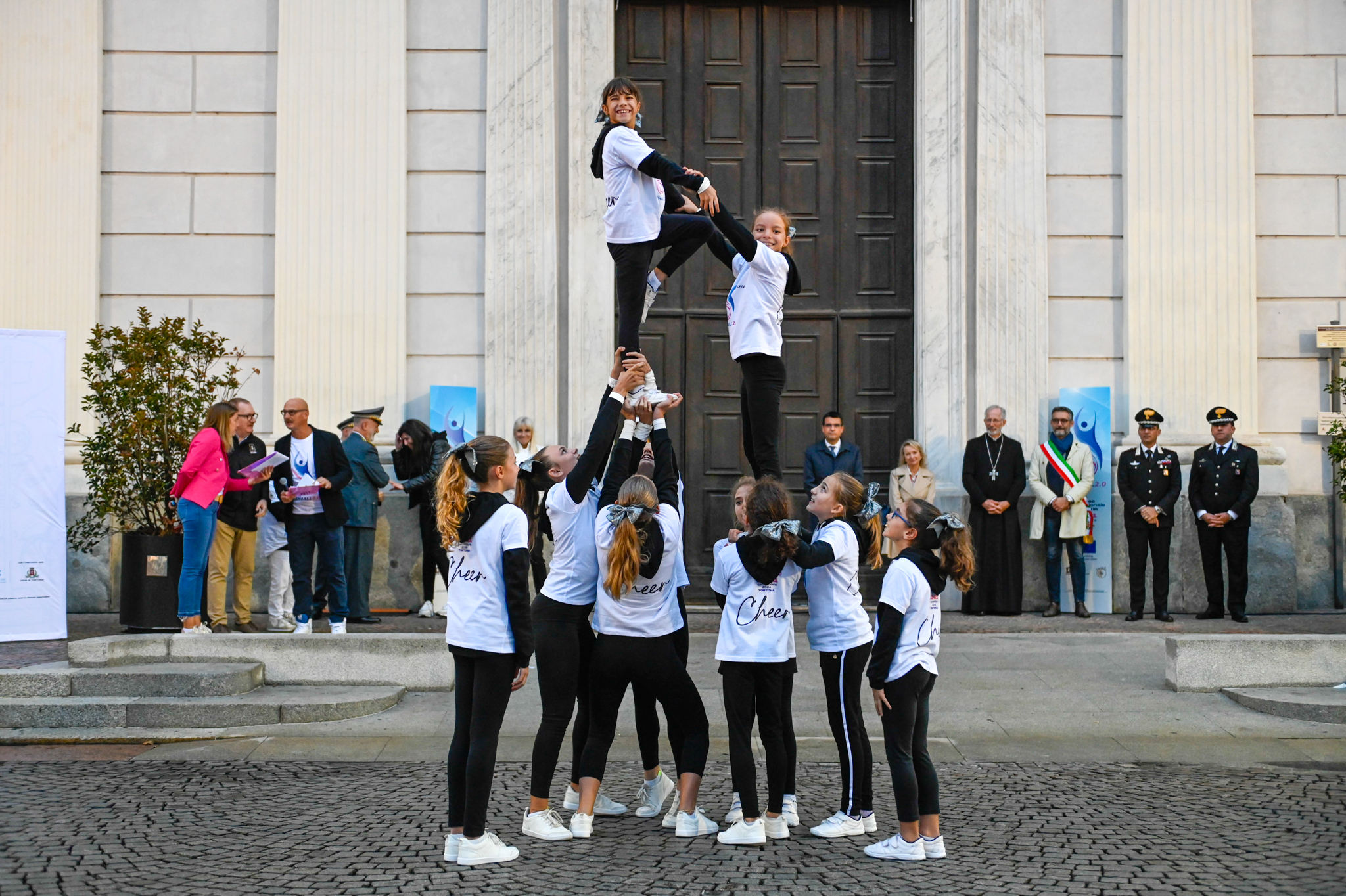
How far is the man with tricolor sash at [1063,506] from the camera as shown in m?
12.8

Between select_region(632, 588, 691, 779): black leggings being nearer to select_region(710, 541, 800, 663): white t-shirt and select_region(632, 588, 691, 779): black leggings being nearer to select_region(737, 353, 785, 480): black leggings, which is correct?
select_region(710, 541, 800, 663): white t-shirt

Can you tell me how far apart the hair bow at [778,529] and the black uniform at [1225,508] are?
312 inches

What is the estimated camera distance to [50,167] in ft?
Result: 44.2

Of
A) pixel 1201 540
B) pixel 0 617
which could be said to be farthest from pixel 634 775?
pixel 1201 540

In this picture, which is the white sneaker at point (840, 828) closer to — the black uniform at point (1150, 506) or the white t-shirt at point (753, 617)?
the white t-shirt at point (753, 617)

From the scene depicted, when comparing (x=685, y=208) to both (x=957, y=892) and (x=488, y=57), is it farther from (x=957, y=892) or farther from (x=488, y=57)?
(x=488, y=57)

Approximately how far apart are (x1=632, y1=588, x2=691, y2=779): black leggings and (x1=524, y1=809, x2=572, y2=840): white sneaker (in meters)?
0.60

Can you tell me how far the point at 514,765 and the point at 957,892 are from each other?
3239 millimetres

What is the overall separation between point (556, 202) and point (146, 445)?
15.8 feet

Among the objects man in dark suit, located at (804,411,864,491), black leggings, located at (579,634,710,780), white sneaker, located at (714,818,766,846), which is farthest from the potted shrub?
white sneaker, located at (714,818,766,846)

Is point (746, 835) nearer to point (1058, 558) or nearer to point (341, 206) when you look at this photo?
point (1058, 558)

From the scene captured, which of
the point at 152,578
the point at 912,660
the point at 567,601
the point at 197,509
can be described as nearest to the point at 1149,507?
the point at 912,660

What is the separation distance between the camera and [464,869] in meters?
5.55

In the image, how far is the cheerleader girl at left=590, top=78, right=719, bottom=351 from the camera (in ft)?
21.2
